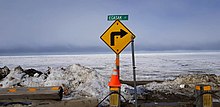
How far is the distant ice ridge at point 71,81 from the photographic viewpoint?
11.3 metres

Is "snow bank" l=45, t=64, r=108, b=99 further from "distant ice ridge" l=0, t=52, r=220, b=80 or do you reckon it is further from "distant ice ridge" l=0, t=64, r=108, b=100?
"distant ice ridge" l=0, t=52, r=220, b=80

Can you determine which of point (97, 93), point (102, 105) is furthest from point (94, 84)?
point (102, 105)

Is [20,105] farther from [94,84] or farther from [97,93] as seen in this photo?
→ [94,84]

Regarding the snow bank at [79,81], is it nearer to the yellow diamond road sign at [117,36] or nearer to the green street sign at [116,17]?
the yellow diamond road sign at [117,36]

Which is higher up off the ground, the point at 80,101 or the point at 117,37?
the point at 117,37

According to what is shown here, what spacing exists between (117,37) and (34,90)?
2.99 m

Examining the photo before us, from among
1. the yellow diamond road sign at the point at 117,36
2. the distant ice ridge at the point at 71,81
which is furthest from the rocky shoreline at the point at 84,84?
the yellow diamond road sign at the point at 117,36

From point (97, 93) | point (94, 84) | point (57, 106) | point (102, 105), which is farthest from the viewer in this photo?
point (94, 84)

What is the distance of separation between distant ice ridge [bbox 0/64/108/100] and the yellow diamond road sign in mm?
3989

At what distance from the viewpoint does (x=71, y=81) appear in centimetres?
1302

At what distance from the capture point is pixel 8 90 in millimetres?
7660

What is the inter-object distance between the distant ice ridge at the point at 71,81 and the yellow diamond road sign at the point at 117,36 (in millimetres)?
3989

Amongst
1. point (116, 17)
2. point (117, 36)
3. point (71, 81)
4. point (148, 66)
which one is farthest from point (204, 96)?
point (148, 66)

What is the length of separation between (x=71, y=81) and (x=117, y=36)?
6.52m
